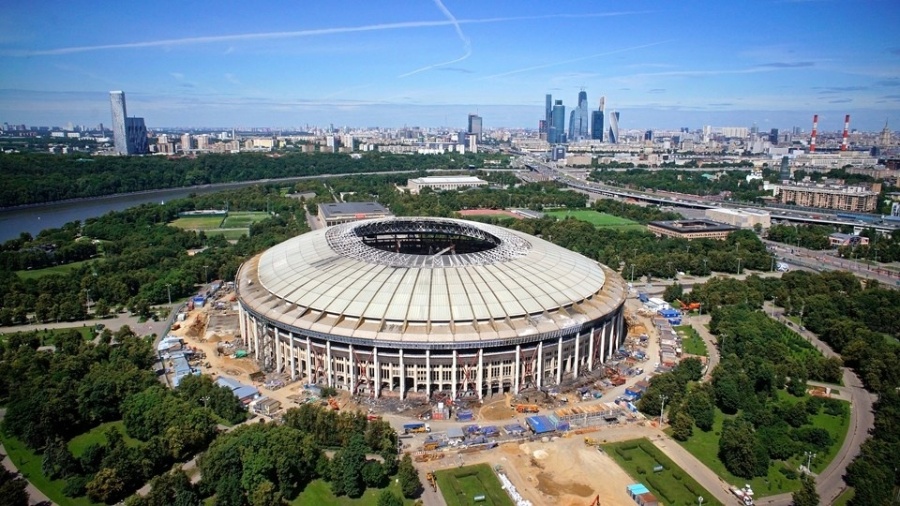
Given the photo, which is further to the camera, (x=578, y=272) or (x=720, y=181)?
(x=720, y=181)

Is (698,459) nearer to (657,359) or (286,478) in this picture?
(657,359)

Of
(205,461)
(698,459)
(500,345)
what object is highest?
(500,345)

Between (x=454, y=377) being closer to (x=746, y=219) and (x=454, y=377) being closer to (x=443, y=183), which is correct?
(x=746, y=219)

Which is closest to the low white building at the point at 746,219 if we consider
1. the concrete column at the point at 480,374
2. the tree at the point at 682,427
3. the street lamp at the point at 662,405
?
the street lamp at the point at 662,405

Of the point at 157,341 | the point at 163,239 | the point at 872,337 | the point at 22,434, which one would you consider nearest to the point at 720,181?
the point at 872,337

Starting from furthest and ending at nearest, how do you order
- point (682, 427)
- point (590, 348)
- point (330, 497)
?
point (590, 348) → point (682, 427) → point (330, 497)

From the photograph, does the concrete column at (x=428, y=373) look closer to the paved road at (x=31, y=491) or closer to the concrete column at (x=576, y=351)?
the concrete column at (x=576, y=351)

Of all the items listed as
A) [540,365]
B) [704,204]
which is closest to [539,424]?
[540,365]
